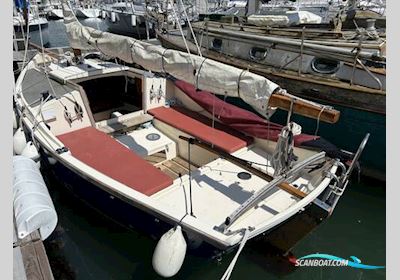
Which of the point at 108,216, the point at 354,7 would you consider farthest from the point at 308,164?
the point at 354,7

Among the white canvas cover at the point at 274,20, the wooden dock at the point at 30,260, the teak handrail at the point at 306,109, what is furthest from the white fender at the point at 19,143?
the white canvas cover at the point at 274,20

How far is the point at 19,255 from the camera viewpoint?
3463mm

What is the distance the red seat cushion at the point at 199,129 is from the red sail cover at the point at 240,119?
0.88ft

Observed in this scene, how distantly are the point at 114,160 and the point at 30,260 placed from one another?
262 cm

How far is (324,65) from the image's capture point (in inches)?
381

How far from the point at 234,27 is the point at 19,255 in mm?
11301

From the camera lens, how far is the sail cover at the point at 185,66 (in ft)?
17.0

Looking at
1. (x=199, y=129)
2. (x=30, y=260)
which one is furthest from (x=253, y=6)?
(x=30, y=260)

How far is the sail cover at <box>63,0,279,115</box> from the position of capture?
518 centimetres

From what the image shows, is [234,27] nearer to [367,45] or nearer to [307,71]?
[307,71]

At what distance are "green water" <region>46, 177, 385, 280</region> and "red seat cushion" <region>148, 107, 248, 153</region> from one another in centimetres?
199

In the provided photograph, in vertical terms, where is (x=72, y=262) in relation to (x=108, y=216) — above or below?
below

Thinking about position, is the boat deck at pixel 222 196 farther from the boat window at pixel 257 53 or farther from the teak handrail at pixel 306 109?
the boat window at pixel 257 53

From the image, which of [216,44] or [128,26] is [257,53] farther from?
[128,26]
